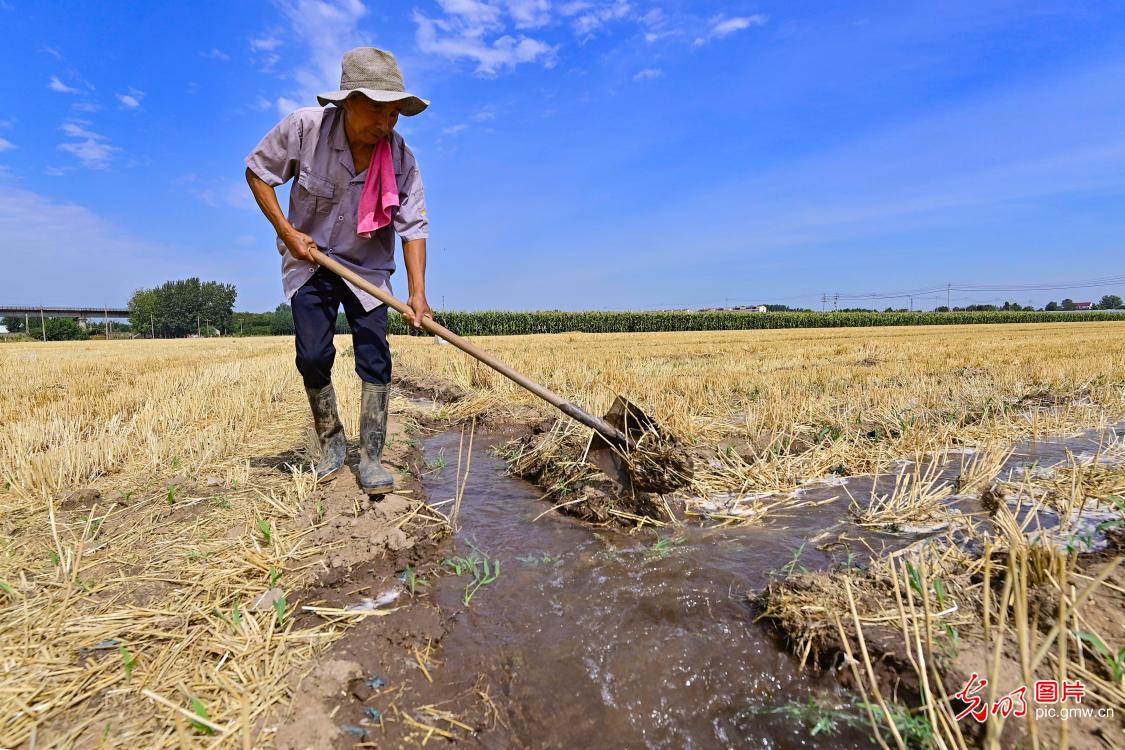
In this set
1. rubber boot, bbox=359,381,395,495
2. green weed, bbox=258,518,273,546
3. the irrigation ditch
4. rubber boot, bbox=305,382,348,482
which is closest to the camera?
the irrigation ditch

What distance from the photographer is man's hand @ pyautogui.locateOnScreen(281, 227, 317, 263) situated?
3.05m

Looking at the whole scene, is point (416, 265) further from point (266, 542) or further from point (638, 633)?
point (638, 633)

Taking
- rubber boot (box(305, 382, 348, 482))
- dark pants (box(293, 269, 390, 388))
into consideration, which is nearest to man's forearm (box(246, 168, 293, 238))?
dark pants (box(293, 269, 390, 388))

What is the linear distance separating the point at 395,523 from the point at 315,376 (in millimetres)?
1148

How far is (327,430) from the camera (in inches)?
138

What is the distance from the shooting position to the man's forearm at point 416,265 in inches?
130

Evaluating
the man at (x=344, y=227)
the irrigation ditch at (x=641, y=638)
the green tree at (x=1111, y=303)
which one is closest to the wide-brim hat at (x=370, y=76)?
the man at (x=344, y=227)

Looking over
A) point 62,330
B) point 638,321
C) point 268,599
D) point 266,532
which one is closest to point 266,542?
point 266,532

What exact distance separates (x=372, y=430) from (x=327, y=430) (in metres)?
0.40

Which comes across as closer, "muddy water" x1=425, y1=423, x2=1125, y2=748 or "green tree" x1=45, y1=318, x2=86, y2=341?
"muddy water" x1=425, y1=423, x2=1125, y2=748

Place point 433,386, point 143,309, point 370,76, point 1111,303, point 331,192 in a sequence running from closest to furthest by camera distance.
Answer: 1. point 370,76
2. point 331,192
3. point 433,386
4. point 143,309
5. point 1111,303

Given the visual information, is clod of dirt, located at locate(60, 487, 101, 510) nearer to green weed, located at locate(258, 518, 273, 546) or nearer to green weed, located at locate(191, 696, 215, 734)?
green weed, located at locate(258, 518, 273, 546)

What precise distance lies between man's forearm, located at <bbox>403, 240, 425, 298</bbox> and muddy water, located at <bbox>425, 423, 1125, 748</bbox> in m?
1.35

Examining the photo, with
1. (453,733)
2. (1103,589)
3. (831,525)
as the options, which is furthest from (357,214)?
(1103,589)
